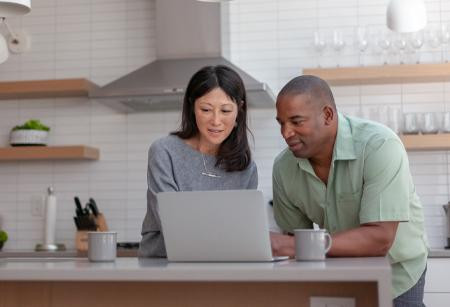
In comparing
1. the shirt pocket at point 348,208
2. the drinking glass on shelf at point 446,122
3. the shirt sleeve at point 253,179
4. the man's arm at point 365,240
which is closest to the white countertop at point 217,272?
the man's arm at point 365,240

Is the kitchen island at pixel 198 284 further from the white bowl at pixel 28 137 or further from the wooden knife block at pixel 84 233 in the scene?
the white bowl at pixel 28 137

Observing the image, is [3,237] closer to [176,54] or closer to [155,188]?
[176,54]

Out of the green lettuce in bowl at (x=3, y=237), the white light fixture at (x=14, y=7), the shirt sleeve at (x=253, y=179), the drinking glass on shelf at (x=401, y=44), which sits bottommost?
the green lettuce in bowl at (x=3, y=237)

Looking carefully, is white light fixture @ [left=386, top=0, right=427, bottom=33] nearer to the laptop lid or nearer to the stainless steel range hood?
the stainless steel range hood

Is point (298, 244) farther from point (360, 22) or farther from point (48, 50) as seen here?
point (48, 50)

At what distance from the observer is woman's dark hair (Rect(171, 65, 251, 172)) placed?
2.46 m

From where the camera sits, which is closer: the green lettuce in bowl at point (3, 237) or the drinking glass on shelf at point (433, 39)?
the drinking glass on shelf at point (433, 39)

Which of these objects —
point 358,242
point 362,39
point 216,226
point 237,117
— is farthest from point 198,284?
point 362,39

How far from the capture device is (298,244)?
1810mm

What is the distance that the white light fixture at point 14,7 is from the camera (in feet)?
8.60

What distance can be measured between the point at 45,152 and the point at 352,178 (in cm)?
276

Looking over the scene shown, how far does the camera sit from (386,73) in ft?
13.5

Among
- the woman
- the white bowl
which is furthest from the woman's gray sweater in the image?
the white bowl

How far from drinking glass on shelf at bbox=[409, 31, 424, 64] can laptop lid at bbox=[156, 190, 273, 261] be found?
264 centimetres
